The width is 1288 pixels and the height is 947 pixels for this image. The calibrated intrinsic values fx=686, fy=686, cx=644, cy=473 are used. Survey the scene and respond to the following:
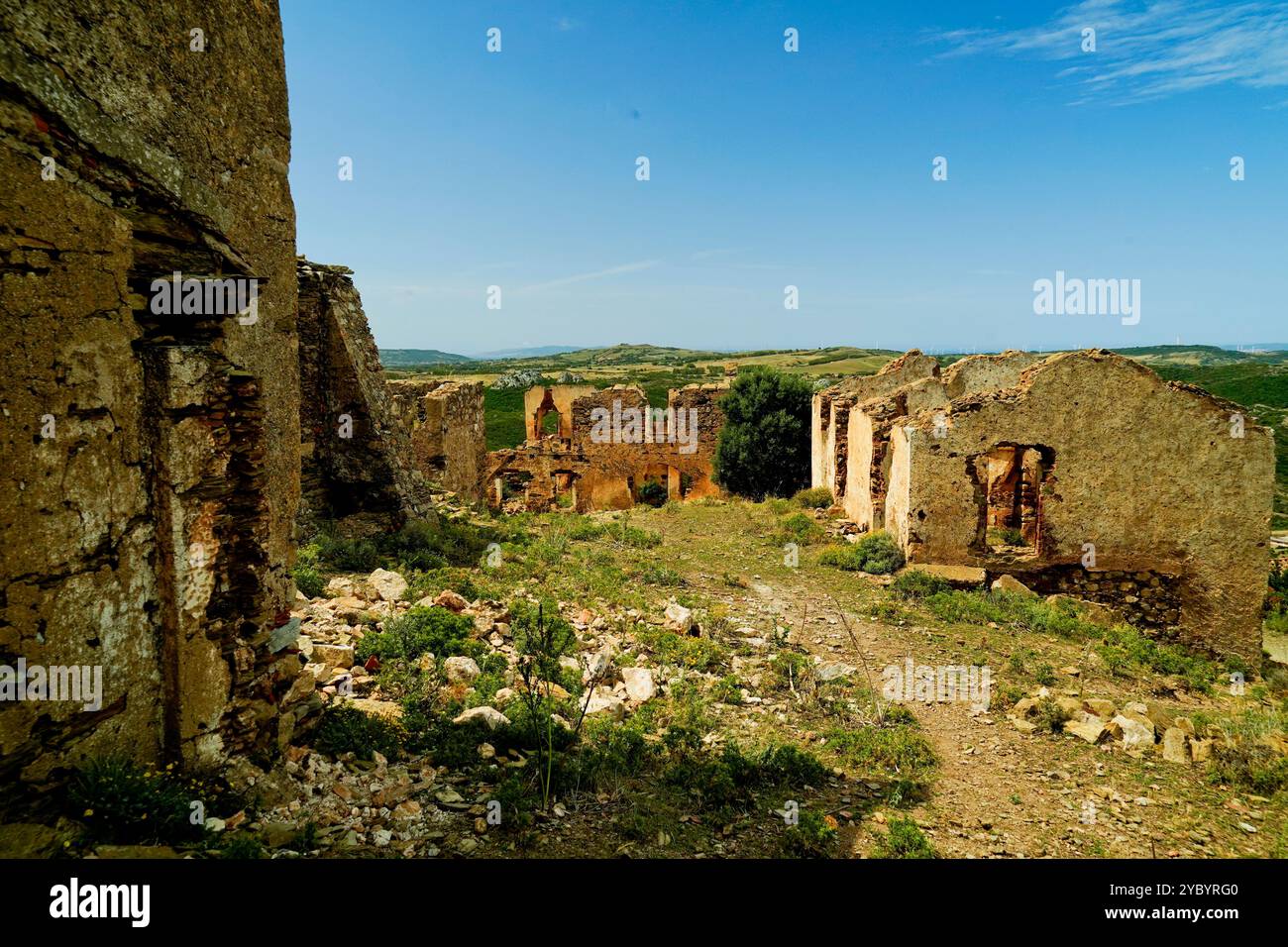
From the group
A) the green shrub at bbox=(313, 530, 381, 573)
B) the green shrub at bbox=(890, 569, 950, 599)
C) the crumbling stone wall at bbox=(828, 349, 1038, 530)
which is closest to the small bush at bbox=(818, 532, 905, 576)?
the green shrub at bbox=(890, 569, 950, 599)

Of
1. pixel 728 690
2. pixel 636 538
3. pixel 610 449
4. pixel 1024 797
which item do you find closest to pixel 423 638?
pixel 728 690

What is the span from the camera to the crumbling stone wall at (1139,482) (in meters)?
10.7

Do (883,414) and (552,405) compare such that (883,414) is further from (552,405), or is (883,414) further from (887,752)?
(552,405)

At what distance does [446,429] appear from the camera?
18.0 meters

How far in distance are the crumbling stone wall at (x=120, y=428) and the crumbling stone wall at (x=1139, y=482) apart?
10.8 metres

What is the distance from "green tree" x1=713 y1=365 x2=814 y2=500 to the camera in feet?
77.9

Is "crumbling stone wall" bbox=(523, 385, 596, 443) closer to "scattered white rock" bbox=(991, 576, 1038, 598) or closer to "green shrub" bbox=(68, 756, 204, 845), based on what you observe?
"scattered white rock" bbox=(991, 576, 1038, 598)

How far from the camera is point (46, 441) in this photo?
3041 mm

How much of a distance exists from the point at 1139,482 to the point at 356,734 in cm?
1182

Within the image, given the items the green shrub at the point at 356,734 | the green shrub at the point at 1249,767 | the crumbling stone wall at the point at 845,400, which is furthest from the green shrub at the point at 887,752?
the crumbling stone wall at the point at 845,400

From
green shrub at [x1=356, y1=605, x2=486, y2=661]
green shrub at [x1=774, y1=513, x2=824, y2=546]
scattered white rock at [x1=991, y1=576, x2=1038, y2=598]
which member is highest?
green shrub at [x1=356, y1=605, x2=486, y2=661]

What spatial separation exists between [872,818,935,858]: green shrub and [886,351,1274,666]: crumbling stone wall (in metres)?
8.16

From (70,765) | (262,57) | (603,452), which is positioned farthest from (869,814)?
(603,452)
